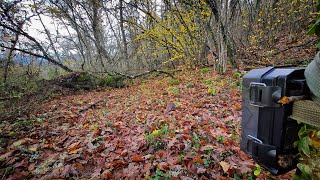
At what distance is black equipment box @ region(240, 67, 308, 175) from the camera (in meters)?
1.05

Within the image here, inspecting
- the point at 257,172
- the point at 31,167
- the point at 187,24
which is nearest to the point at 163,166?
the point at 257,172

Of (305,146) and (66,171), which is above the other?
(305,146)

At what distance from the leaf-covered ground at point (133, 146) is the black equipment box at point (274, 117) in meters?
0.92

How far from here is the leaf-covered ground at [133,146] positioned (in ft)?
7.09

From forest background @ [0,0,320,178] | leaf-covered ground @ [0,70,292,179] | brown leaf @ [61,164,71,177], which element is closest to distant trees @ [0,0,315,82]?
forest background @ [0,0,320,178]

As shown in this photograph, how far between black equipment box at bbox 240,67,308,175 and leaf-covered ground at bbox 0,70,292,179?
3.03ft

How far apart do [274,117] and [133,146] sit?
7.01ft

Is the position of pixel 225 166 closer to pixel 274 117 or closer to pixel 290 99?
pixel 274 117

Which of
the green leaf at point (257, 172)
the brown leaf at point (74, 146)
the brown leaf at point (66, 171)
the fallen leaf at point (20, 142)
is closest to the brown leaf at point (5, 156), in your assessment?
the fallen leaf at point (20, 142)

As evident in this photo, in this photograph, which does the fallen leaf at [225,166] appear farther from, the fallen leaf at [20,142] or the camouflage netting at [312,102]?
the fallen leaf at [20,142]

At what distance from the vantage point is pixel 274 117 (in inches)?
44.0

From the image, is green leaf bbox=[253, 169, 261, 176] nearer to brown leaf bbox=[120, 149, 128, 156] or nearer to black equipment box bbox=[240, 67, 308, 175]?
black equipment box bbox=[240, 67, 308, 175]

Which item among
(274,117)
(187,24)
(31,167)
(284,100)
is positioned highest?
(187,24)

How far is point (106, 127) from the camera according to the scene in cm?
380
